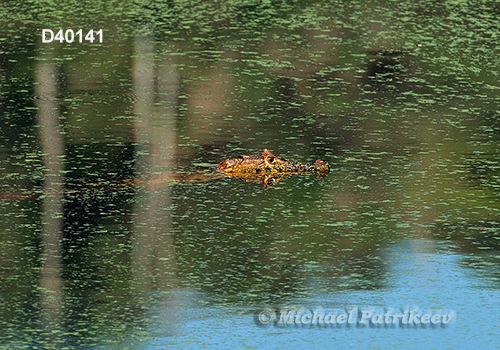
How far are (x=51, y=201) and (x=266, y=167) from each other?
1275 mm

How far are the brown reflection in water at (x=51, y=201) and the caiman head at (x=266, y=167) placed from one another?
0.98m

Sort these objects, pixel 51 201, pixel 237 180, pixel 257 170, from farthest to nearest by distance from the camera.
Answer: pixel 257 170 → pixel 237 180 → pixel 51 201

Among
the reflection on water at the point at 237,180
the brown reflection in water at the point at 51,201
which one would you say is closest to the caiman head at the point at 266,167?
the reflection on water at the point at 237,180

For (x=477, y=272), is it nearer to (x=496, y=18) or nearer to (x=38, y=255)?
(x=38, y=255)

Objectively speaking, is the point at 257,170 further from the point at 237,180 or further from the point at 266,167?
the point at 237,180

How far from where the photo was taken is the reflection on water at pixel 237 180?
393 cm

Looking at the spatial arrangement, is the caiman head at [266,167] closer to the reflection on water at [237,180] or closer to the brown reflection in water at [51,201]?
the reflection on water at [237,180]

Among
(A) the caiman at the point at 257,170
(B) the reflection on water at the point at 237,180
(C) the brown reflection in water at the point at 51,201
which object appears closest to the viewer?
(C) the brown reflection in water at the point at 51,201

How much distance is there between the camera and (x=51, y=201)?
17.3 feet

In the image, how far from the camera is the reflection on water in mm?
3928

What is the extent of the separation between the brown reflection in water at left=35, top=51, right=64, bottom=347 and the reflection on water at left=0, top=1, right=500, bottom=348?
0.05ft

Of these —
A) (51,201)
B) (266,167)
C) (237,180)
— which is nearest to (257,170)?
(266,167)

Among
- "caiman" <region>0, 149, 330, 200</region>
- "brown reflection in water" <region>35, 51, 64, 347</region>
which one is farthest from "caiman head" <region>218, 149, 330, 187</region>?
"brown reflection in water" <region>35, 51, 64, 347</region>

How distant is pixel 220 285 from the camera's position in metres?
4.13
